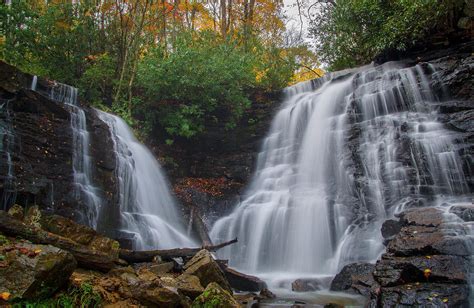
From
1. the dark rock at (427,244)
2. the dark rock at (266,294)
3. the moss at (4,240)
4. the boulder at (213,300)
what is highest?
the moss at (4,240)

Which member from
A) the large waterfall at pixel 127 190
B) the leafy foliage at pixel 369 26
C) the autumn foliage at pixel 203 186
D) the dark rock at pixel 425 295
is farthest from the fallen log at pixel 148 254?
the leafy foliage at pixel 369 26

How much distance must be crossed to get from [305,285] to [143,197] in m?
5.43

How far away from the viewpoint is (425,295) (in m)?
4.91

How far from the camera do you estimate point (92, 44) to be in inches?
574

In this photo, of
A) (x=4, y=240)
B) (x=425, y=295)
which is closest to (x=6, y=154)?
(x=4, y=240)

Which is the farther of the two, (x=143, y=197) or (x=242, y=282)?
(x=143, y=197)

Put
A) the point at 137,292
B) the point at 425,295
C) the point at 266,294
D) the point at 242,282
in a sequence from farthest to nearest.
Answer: the point at 242,282 → the point at 266,294 → the point at 425,295 → the point at 137,292

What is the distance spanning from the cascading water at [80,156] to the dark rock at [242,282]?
3.31m

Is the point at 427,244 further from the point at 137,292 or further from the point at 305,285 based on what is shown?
the point at 137,292

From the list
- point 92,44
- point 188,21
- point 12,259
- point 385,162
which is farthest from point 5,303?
point 188,21

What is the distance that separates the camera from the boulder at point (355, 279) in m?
6.91

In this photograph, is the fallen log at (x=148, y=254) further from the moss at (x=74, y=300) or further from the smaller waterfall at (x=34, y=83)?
the smaller waterfall at (x=34, y=83)

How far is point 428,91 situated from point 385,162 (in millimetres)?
3037

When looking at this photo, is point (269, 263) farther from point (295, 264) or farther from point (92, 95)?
point (92, 95)
